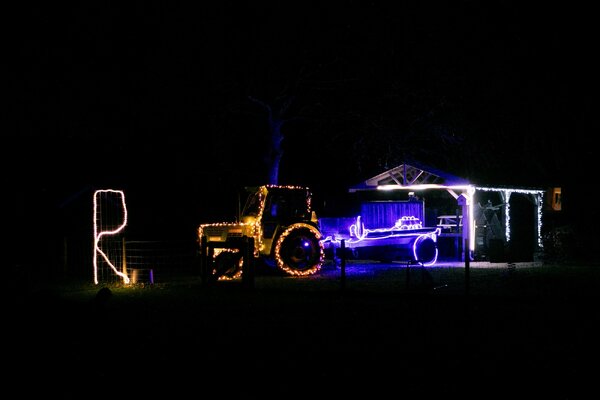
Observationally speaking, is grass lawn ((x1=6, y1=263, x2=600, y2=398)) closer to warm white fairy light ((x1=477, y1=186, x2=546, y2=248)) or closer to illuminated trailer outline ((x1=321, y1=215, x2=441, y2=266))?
illuminated trailer outline ((x1=321, y1=215, x2=441, y2=266))

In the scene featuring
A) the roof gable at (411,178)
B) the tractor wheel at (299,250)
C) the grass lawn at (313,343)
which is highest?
the roof gable at (411,178)

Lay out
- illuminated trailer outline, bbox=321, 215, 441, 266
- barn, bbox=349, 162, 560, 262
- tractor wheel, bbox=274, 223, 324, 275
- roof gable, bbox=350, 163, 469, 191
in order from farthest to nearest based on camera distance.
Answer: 1. roof gable, bbox=350, 163, 469, 191
2. barn, bbox=349, 162, 560, 262
3. illuminated trailer outline, bbox=321, 215, 441, 266
4. tractor wheel, bbox=274, 223, 324, 275

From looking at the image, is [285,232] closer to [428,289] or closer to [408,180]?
[428,289]

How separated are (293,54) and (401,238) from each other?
7465 millimetres

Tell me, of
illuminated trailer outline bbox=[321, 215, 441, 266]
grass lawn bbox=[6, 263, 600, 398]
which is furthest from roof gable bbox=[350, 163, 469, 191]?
grass lawn bbox=[6, 263, 600, 398]

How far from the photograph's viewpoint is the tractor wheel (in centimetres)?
1981

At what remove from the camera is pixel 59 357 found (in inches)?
343

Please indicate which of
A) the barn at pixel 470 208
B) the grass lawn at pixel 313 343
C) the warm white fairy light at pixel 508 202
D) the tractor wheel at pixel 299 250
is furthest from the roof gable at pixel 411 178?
the grass lawn at pixel 313 343

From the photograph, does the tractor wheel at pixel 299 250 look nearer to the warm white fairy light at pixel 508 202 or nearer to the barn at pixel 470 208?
the barn at pixel 470 208

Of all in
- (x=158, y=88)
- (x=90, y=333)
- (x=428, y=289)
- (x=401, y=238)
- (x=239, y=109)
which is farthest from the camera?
(x=239, y=109)

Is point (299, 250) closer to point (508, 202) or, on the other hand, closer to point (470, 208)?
point (470, 208)

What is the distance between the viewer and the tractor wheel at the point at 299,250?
1981 cm

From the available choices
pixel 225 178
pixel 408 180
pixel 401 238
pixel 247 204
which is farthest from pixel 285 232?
pixel 225 178

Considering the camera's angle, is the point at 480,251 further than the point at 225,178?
No
